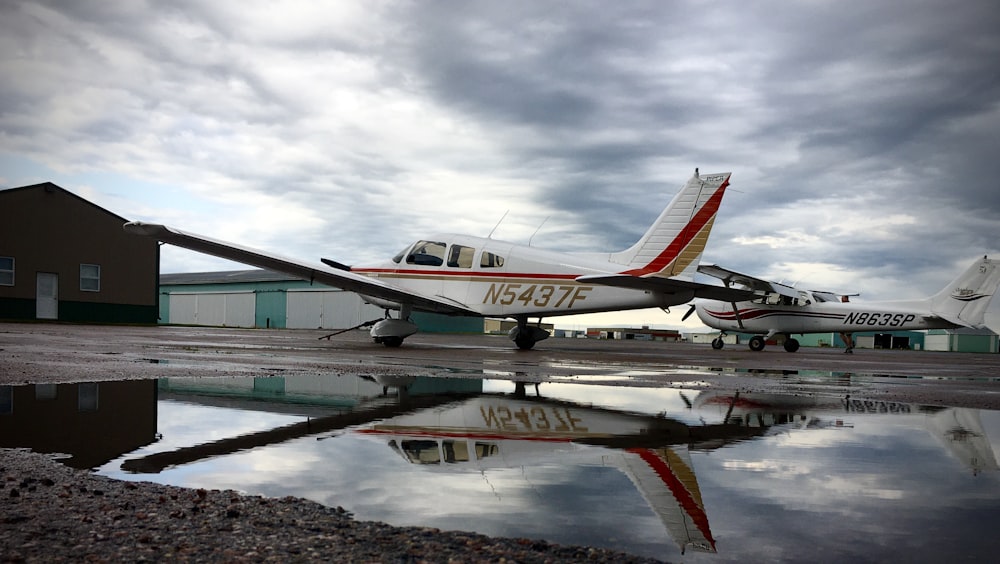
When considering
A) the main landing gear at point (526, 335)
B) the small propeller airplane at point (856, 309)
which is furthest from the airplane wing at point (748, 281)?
the main landing gear at point (526, 335)

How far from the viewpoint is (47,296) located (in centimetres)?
3425

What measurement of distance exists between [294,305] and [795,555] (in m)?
50.4

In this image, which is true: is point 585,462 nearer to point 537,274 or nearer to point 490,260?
point 537,274

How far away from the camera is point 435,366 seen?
33.0ft

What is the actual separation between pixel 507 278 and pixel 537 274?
0.78 meters

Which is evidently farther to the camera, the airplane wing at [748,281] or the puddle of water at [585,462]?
the airplane wing at [748,281]

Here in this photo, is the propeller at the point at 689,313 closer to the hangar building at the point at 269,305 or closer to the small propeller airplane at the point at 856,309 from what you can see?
the small propeller airplane at the point at 856,309

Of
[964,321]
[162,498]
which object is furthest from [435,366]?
[964,321]

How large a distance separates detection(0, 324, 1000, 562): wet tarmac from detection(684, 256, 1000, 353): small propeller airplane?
21.0 m

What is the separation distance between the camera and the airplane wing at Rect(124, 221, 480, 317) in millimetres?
14039

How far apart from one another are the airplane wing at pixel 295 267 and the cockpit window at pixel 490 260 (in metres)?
1.17

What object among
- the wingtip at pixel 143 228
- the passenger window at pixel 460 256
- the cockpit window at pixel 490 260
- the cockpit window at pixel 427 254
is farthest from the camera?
the cockpit window at pixel 427 254

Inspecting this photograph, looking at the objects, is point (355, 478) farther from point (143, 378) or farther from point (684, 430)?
point (143, 378)

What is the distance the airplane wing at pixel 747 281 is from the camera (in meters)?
27.2
